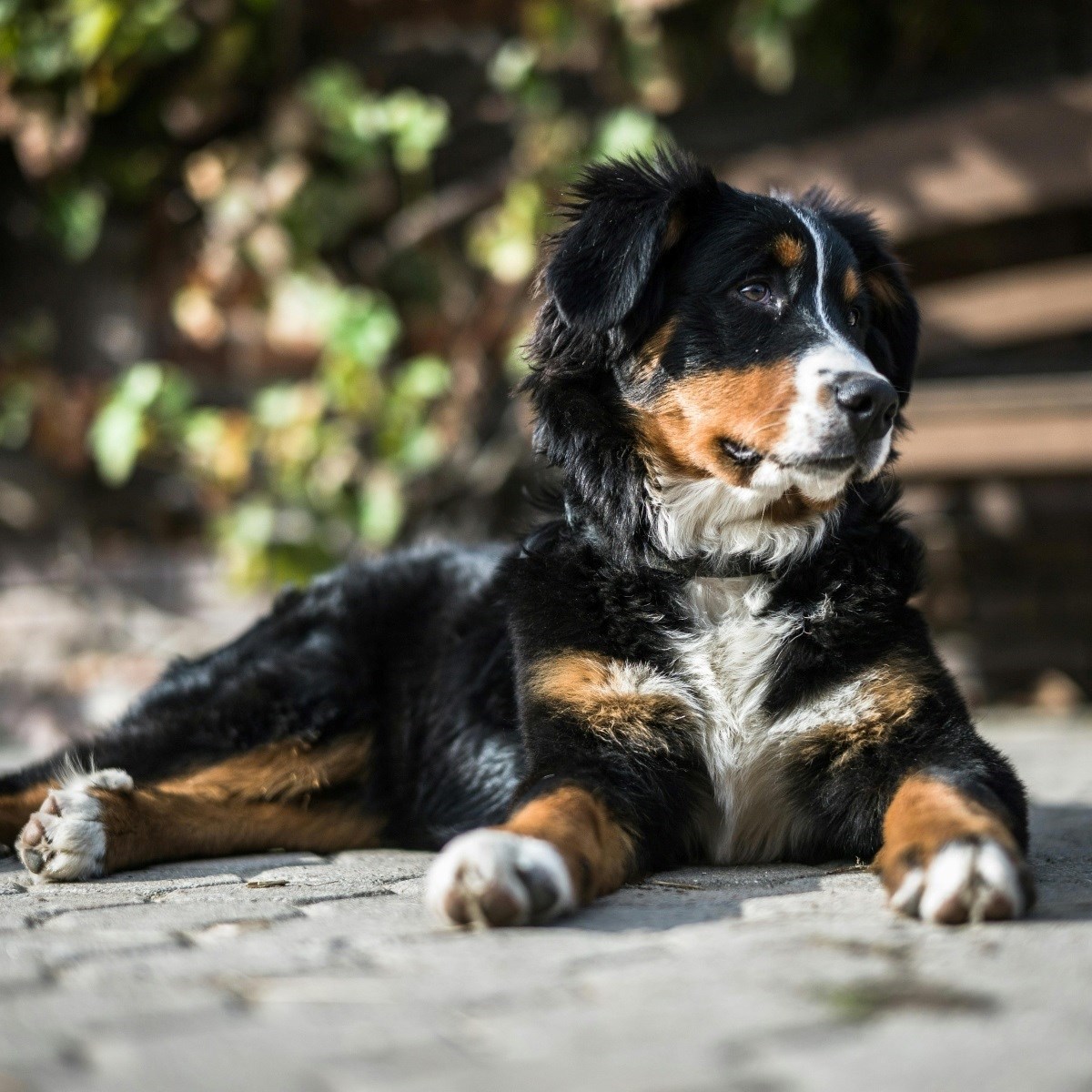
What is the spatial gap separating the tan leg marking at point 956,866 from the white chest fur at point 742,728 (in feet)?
1.84

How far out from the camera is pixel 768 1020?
1612mm

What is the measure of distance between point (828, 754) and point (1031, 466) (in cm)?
351

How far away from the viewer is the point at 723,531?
3139mm

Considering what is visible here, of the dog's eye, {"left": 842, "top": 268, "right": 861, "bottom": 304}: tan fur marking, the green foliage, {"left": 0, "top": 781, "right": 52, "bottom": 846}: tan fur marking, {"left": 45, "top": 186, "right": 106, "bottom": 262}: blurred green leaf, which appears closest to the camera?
the dog's eye

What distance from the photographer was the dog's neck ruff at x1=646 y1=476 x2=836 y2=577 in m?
3.10

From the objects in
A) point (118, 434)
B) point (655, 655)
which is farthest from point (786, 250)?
point (118, 434)

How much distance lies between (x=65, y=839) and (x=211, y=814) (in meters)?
0.45

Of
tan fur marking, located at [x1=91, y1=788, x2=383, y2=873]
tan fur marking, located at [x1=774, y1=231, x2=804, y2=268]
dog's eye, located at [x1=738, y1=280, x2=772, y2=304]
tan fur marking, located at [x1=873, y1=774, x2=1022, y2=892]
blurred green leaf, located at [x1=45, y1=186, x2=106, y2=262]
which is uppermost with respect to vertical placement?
blurred green leaf, located at [x1=45, y1=186, x2=106, y2=262]

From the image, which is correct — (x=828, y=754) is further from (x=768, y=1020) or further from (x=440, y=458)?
(x=440, y=458)

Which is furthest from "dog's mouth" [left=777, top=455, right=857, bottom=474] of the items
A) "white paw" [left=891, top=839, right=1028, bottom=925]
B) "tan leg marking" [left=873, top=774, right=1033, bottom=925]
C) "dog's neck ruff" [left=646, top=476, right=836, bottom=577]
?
"white paw" [left=891, top=839, right=1028, bottom=925]

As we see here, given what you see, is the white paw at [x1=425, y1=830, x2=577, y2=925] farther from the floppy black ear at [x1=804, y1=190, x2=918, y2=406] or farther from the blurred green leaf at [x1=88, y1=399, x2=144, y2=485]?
the blurred green leaf at [x1=88, y1=399, x2=144, y2=485]

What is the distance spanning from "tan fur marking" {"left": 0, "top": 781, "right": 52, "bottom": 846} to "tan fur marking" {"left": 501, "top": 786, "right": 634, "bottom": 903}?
1559mm

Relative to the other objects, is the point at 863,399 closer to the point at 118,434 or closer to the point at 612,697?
the point at 612,697

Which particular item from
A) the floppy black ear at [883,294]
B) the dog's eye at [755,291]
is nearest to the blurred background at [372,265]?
the floppy black ear at [883,294]
